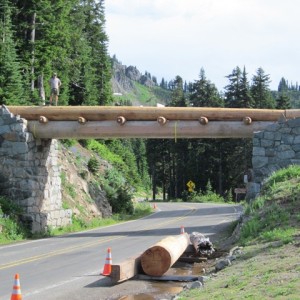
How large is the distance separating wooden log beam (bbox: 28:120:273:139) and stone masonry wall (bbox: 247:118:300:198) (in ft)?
2.76

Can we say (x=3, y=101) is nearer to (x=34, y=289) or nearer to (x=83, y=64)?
(x=34, y=289)

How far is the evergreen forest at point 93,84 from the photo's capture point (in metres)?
32.5

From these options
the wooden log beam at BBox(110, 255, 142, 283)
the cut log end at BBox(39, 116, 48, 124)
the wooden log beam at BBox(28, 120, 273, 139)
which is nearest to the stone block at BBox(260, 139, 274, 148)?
the wooden log beam at BBox(28, 120, 273, 139)

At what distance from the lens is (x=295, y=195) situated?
14.4m

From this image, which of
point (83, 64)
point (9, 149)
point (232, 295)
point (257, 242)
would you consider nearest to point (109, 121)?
point (9, 149)

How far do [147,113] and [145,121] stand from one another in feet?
1.14

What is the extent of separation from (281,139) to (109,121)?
22.6ft

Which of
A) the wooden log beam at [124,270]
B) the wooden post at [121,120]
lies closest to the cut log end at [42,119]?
the wooden post at [121,120]

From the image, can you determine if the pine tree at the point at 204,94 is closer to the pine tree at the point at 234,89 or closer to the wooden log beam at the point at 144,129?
the pine tree at the point at 234,89

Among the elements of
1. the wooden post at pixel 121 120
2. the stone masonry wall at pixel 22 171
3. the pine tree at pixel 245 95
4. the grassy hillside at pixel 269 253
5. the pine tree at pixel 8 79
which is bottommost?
the grassy hillside at pixel 269 253

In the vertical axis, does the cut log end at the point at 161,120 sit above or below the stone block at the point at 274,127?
above

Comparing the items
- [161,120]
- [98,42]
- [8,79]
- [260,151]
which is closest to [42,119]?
[161,120]

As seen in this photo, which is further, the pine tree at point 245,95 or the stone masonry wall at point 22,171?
the pine tree at point 245,95

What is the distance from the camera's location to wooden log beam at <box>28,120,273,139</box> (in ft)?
68.9
